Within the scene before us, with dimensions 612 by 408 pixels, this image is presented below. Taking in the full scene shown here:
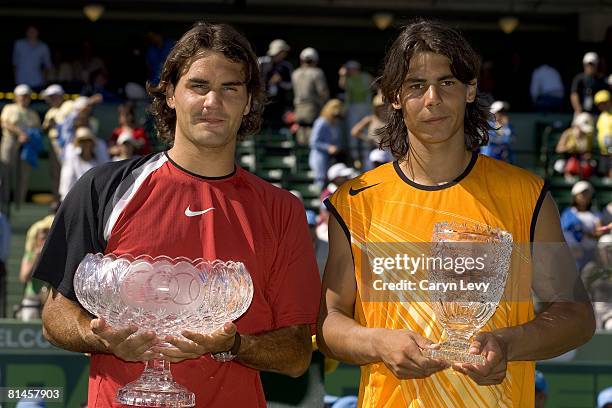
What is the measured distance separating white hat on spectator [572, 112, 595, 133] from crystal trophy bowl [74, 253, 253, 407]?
43.1 ft

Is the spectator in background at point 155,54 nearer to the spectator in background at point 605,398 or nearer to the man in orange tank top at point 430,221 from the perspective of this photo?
the spectator in background at point 605,398

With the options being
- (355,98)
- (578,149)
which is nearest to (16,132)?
(355,98)

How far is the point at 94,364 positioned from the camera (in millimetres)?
3793

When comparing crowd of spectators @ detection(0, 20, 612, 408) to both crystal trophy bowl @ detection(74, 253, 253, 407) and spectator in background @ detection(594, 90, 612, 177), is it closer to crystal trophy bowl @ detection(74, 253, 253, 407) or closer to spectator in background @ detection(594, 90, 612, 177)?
spectator in background @ detection(594, 90, 612, 177)

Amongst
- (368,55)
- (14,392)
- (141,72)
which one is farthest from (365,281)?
(368,55)

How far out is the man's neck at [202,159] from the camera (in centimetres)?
390

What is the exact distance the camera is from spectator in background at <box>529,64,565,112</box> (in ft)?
62.3

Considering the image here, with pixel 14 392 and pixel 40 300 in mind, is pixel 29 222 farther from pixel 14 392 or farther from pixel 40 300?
pixel 14 392

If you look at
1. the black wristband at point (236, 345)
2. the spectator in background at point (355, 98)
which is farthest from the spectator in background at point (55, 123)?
the black wristband at point (236, 345)

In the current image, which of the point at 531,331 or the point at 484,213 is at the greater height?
the point at 484,213

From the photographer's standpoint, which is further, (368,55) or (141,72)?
(368,55)

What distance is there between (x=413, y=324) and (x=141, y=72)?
1437cm

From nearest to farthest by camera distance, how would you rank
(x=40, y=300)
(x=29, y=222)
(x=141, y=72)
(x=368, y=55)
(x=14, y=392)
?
1. (x=14, y=392)
2. (x=40, y=300)
3. (x=29, y=222)
4. (x=141, y=72)
5. (x=368, y=55)

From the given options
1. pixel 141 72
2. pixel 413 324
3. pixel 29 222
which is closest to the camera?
pixel 413 324
